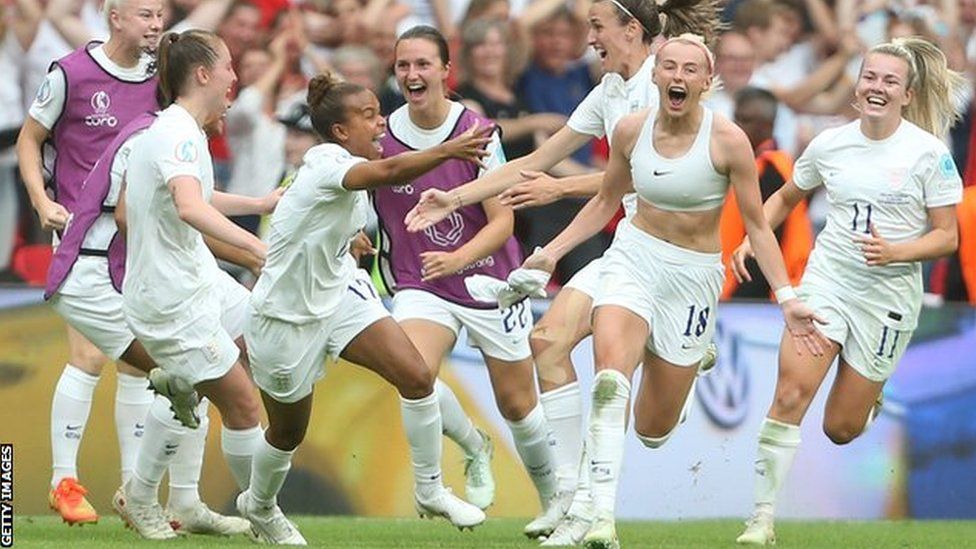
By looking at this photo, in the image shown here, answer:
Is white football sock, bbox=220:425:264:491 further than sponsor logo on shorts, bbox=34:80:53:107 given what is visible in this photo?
No

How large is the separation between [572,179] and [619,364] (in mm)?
1280

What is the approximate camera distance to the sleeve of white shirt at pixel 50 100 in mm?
10805

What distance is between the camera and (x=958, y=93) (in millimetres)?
11406

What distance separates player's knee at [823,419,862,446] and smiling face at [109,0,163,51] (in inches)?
145

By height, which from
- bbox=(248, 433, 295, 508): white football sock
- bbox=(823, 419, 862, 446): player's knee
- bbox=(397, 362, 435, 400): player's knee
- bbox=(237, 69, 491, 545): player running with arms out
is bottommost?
bbox=(248, 433, 295, 508): white football sock

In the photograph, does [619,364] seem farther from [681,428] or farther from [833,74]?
[833,74]

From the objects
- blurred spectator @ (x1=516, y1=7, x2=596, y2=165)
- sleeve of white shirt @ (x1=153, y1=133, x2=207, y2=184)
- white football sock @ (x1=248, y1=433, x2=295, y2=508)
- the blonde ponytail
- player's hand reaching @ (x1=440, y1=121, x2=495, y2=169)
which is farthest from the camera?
blurred spectator @ (x1=516, y1=7, x2=596, y2=165)

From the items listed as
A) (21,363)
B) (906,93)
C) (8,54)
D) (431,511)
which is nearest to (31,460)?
(21,363)

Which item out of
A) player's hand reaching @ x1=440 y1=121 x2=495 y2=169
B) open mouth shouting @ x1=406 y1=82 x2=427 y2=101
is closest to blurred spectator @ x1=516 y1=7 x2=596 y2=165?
open mouth shouting @ x1=406 y1=82 x2=427 y2=101

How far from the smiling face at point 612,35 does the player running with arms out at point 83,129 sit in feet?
6.92

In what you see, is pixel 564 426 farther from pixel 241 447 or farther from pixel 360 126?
pixel 360 126

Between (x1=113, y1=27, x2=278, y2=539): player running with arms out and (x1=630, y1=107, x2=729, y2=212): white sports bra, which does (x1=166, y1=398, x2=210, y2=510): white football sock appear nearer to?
(x1=113, y1=27, x2=278, y2=539): player running with arms out

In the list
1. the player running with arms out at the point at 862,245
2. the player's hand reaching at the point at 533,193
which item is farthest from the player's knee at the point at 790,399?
the player's hand reaching at the point at 533,193

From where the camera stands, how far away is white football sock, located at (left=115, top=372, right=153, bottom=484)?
11.0 m
